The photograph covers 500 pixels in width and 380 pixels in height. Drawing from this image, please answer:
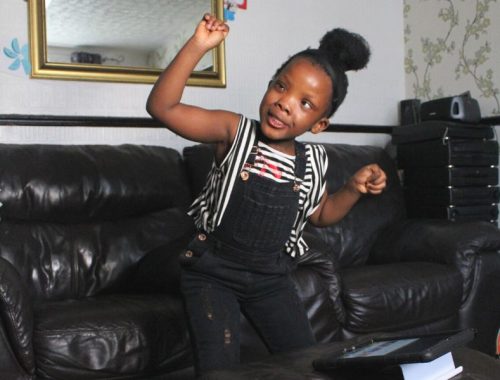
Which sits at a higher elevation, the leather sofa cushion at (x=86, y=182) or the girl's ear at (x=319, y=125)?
the girl's ear at (x=319, y=125)

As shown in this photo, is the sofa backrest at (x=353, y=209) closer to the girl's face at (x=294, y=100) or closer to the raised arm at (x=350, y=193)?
the raised arm at (x=350, y=193)

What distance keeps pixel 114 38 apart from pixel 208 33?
171cm

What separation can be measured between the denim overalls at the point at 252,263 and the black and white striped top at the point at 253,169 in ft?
0.06

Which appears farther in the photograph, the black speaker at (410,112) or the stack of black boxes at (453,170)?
the black speaker at (410,112)

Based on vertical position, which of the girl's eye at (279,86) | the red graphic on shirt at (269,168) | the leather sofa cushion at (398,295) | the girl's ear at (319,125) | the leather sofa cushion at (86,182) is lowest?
the leather sofa cushion at (398,295)

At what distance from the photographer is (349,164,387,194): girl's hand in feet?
5.39

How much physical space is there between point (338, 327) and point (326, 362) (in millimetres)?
1202

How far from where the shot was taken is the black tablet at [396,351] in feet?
3.47

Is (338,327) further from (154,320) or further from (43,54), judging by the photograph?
(43,54)

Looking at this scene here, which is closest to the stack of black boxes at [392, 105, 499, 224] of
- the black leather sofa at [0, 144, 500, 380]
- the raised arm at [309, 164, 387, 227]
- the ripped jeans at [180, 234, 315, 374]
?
the black leather sofa at [0, 144, 500, 380]

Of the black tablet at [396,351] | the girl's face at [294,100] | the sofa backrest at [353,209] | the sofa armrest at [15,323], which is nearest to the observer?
the black tablet at [396,351]

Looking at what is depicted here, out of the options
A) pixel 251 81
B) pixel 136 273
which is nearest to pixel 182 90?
pixel 136 273

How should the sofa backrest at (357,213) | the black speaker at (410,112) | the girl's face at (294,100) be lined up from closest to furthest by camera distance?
1. the girl's face at (294,100)
2. the sofa backrest at (357,213)
3. the black speaker at (410,112)

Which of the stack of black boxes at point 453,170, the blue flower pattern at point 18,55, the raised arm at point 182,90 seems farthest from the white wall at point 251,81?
the raised arm at point 182,90
